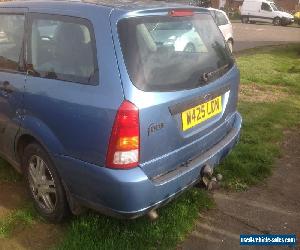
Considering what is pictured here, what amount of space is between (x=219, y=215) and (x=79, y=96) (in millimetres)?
1726

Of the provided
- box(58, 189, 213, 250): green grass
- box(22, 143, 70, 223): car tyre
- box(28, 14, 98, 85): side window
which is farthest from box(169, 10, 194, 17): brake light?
A: box(58, 189, 213, 250): green grass

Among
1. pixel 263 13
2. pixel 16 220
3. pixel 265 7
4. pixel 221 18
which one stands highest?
pixel 221 18

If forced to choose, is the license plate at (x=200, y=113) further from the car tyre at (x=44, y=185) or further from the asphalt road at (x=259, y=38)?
the asphalt road at (x=259, y=38)

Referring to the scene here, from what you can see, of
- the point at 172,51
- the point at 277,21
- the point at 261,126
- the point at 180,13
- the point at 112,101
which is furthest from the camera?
the point at 277,21

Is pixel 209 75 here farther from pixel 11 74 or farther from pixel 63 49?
pixel 11 74

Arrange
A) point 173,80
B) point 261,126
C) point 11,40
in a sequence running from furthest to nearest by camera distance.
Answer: point 261,126
point 11,40
point 173,80

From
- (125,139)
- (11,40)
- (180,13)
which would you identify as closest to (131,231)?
(125,139)

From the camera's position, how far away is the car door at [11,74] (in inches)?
131

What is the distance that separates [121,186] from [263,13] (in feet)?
111

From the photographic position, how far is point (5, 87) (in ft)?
11.2

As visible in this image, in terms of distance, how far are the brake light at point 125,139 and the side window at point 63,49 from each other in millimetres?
348

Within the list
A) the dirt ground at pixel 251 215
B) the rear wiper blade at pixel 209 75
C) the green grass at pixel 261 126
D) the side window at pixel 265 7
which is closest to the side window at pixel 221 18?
the green grass at pixel 261 126

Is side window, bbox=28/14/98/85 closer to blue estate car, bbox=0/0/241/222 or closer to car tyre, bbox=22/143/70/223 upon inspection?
blue estate car, bbox=0/0/241/222

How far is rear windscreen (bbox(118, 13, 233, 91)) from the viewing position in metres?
2.68
